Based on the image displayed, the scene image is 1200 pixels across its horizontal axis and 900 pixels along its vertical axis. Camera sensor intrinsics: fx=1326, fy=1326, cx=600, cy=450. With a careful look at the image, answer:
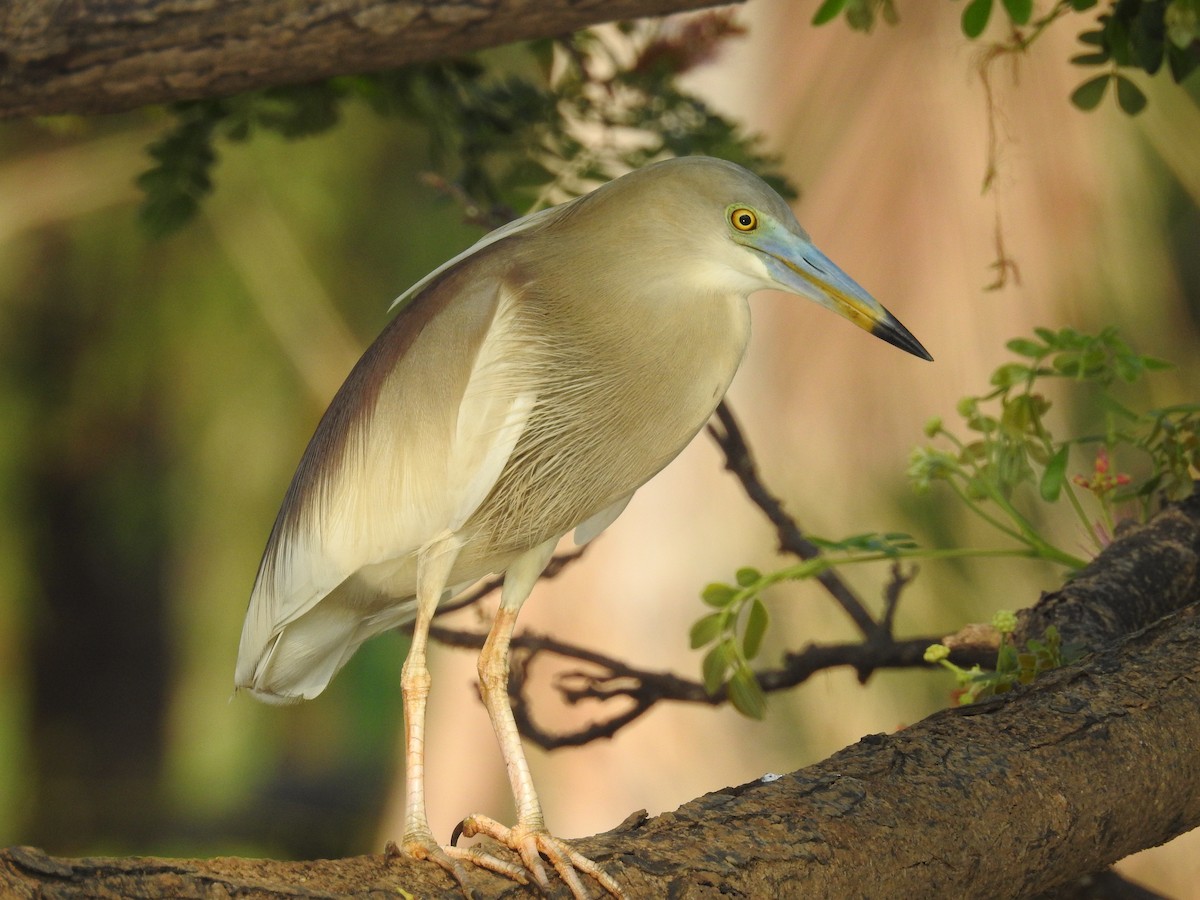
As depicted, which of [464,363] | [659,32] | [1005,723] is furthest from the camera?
[659,32]

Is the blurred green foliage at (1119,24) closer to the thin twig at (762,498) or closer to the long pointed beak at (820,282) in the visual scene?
the long pointed beak at (820,282)

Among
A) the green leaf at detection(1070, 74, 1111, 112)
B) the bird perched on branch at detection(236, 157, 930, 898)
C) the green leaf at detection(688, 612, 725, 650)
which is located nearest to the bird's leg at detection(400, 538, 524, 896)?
the bird perched on branch at detection(236, 157, 930, 898)

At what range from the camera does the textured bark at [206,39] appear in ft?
4.77

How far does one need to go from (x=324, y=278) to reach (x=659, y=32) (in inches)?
150

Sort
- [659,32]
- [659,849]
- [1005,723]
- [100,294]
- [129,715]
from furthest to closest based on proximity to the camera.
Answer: [129,715] → [100,294] → [659,32] → [1005,723] → [659,849]

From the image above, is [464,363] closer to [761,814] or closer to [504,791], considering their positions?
[761,814]

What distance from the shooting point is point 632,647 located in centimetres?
348

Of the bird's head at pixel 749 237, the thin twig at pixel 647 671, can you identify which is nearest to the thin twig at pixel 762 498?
the thin twig at pixel 647 671

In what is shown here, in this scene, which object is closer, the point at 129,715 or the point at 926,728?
the point at 926,728

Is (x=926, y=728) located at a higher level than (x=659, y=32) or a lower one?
lower

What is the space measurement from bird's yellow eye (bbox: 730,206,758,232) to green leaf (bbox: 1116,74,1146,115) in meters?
0.67

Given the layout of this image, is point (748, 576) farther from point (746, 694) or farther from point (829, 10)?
point (829, 10)

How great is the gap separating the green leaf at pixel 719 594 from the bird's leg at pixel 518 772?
0.19 m

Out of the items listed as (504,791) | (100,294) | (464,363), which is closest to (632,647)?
(504,791)
